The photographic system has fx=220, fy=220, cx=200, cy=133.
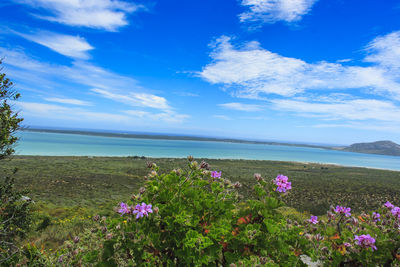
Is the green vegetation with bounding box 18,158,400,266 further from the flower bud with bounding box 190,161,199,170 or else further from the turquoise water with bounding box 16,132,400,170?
the turquoise water with bounding box 16,132,400,170

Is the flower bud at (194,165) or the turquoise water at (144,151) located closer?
the flower bud at (194,165)

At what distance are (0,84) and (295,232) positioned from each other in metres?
7.26

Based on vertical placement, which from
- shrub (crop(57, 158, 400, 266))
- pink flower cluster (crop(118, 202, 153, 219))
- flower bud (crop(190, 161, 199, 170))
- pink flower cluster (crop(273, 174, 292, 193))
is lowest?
shrub (crop(57, 158, 400, 266))

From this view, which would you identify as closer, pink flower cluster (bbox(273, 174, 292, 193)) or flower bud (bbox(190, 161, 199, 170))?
pink flower cluster (bbox(273, 174, 292, 193))

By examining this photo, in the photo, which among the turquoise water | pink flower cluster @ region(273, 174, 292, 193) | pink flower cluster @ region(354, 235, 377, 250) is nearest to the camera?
pink flower cluster @ region(354, 235, 377, 250)

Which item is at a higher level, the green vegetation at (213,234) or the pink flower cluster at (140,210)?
the pink flower cluster at (140,210)

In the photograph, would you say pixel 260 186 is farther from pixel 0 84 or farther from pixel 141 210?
pixel 0 84

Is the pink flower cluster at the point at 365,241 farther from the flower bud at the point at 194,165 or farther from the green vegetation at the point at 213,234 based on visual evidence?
the flower bud at the point at 194,165

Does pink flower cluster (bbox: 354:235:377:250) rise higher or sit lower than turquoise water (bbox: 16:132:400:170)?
higher

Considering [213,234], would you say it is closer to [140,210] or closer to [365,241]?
[140,210]

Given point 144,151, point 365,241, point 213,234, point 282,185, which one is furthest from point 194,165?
point 144,151

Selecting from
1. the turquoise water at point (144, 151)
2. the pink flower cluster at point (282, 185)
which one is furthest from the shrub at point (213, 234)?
the turquoise water at point (144, 151)

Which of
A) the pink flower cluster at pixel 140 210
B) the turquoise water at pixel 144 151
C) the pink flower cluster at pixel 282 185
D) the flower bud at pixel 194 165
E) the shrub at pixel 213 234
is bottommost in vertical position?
the turquoise water at pixel 144 151

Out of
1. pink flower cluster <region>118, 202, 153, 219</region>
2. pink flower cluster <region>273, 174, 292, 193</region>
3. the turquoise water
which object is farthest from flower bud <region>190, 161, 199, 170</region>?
the turquoise water
